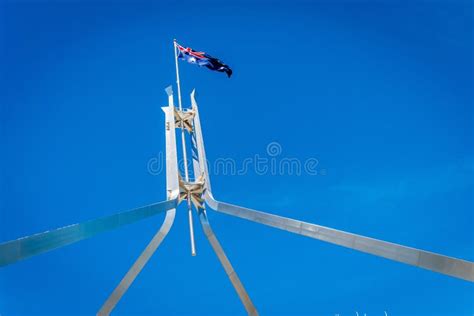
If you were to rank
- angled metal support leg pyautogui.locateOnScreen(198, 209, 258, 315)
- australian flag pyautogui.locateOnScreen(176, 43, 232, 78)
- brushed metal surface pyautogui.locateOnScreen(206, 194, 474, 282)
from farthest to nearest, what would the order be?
1. australian flag pyautogui.locateOnScreen(176, 43, 232, 78)
2. angled metal support leg pyautogui.locateOnScreen(198, 209, 258, 315)
3. brushed metal surface pyautogui.locateOnScreen(206, 194, 474, 282)

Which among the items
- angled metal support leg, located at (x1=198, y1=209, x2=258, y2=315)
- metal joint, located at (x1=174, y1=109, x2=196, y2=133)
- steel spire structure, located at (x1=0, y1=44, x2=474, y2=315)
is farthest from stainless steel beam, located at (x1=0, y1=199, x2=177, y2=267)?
metal joint, located at (x1=174, y1=109, x2=196, y2=133)

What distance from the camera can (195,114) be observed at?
21750 millimetres

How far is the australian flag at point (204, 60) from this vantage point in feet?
72.6

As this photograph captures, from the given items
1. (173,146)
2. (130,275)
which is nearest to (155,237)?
(130,275)

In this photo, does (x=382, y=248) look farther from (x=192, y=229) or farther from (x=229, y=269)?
(x=192, y=229)

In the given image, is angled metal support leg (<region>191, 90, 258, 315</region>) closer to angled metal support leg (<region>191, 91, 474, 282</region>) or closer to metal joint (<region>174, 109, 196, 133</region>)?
metal joint (<region>174, 109, 196, 133</region>)

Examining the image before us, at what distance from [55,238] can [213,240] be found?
1291 cm

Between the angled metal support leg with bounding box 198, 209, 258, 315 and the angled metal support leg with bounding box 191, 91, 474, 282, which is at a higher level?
the angled metal support leg with bounding box 191, 91, 474, 282

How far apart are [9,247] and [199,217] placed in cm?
1472

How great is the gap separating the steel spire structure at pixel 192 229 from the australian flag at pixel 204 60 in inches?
87.4

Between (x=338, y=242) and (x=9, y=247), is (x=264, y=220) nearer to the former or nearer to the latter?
(x=338, y=242)

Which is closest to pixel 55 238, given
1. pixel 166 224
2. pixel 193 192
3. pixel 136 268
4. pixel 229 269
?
pixel 136 268

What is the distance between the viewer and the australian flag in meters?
22.1

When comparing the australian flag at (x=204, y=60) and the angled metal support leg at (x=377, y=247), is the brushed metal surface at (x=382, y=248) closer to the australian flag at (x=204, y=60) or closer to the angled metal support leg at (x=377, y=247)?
the angled metal support leg at (x=377, y=247)
